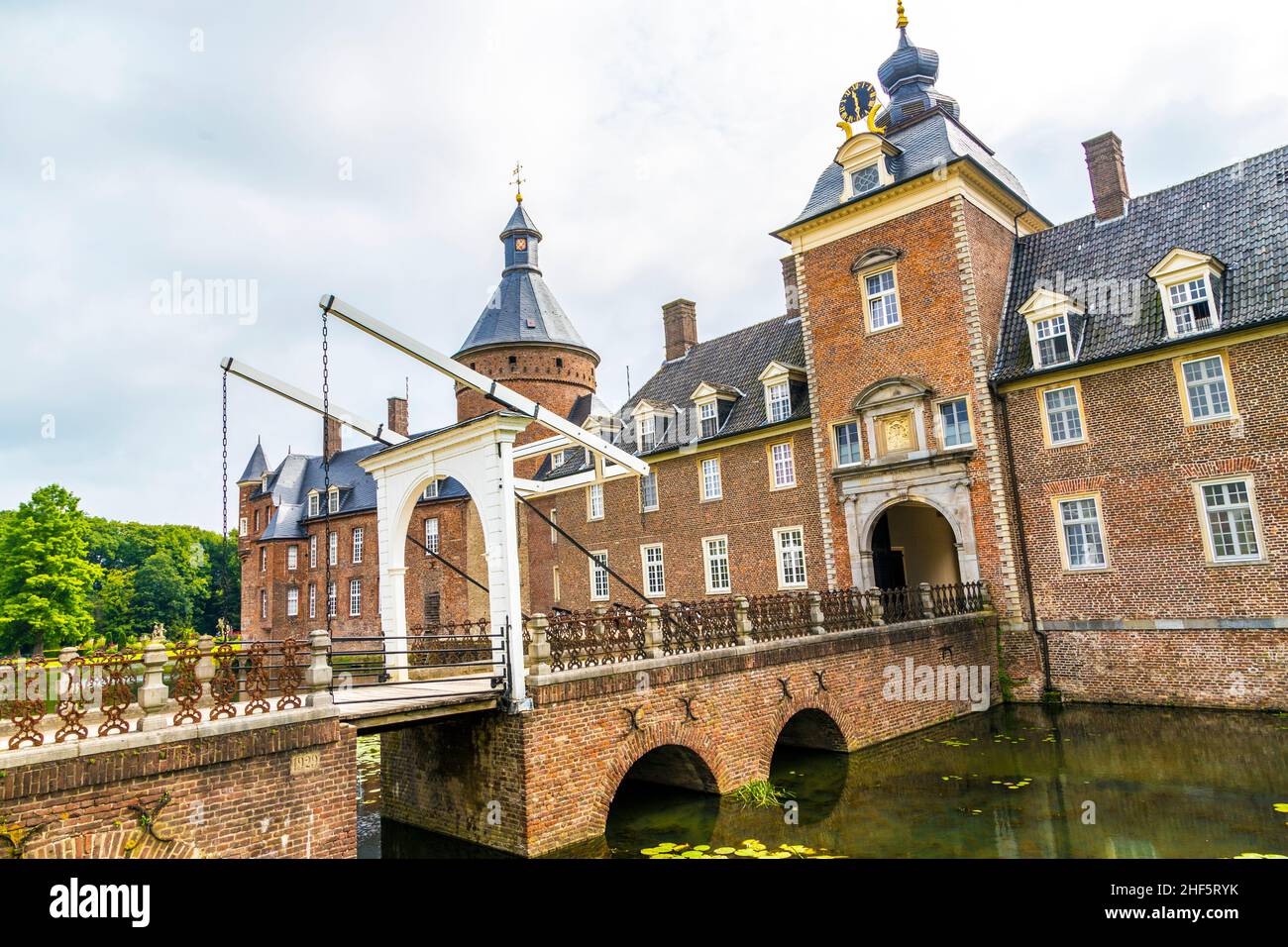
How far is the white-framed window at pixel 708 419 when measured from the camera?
25.4 m

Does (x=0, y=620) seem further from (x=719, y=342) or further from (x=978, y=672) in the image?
(x=978, y=672)

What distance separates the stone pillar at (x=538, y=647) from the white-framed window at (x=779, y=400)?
Answer: 47.3 feet

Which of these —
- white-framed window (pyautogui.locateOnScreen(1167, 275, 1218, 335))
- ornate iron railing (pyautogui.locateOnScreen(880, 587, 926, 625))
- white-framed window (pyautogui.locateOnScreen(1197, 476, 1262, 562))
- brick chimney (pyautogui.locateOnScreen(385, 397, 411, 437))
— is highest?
brick chimney (pyautogui.locateOnScreen(385, 397, 411, 437))

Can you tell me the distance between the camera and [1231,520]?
1582 centimetres

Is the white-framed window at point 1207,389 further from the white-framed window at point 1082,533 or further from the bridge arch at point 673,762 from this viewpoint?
the bridge arch at point 673,762

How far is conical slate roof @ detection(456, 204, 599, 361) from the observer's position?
105ft

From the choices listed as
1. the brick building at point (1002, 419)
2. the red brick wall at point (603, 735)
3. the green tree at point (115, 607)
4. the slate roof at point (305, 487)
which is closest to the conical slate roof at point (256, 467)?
the slate roof at point (305, 487)

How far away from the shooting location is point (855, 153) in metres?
21.3

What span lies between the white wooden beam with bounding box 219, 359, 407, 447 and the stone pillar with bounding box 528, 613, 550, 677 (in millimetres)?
4727

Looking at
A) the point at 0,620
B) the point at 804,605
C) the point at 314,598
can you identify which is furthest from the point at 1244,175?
the point at 0,620

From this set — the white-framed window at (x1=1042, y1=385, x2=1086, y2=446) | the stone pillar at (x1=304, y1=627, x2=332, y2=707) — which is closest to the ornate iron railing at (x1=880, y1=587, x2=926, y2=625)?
the white-framed window at (x1=1042, y1=385, x2=1086, y2=446)

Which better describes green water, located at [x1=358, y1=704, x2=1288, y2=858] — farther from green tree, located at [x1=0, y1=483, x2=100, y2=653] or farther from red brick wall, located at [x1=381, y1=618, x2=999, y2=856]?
green tree, located at [x1=0, y1=483, x2=100, y2=653]
